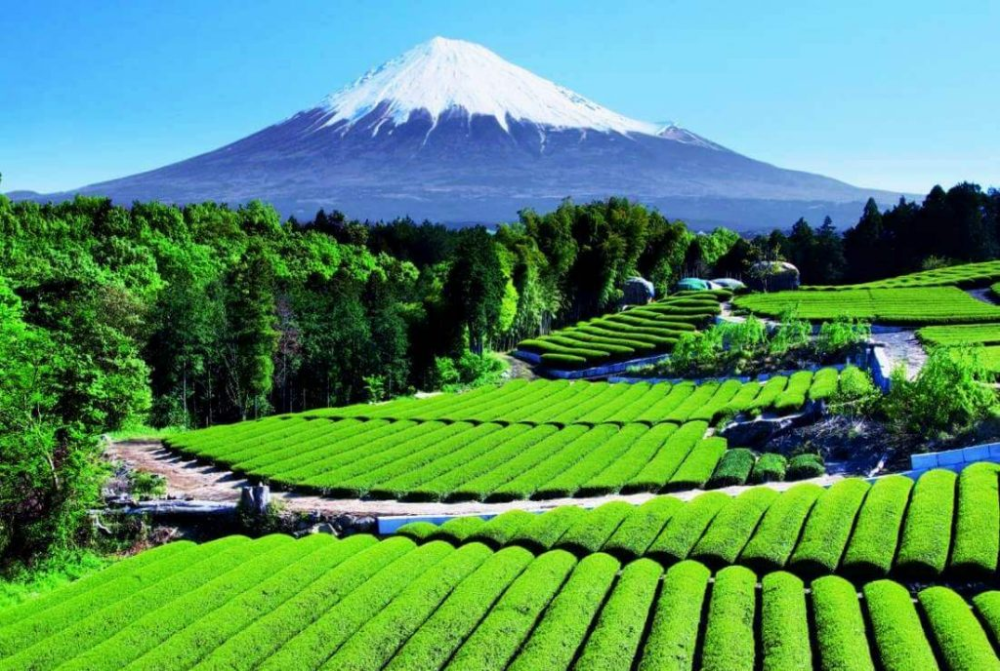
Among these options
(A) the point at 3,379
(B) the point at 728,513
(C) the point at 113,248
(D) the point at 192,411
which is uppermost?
(C) the point at 113,248

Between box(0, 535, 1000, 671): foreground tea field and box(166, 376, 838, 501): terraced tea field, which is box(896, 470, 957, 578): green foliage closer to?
box(0, 535, 1000, 671): foreground tea field

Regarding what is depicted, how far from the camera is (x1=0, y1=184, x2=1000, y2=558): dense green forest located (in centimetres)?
2784

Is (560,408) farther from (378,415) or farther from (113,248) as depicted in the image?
(113,248)

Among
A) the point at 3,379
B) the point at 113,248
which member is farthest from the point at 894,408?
the point at 113,248

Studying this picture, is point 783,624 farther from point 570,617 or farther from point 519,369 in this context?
point 519,369

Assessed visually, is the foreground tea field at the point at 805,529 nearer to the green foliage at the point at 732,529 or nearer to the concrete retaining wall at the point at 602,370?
the green foliage at the point at 732,529

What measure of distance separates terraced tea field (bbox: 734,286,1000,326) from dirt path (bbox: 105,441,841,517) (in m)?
31.8

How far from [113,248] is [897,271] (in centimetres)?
9215

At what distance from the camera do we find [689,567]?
19.5 meters

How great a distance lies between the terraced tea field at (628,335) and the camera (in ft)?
196

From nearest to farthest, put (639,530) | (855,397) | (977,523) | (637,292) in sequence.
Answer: (977,523), (639,530), (855,397), (637,292)

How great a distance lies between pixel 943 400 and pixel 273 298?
133 feet

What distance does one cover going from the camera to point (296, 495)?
31.2m

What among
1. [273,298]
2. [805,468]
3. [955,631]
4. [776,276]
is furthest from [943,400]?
[776,276]
